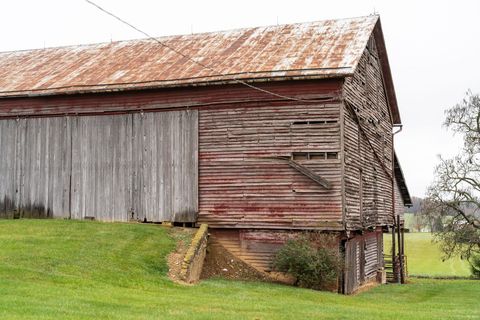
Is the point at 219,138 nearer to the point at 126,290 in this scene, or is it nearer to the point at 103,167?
the point at 103,167

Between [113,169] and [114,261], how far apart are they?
7.46 meters

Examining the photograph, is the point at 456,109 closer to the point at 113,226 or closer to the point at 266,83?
the point at 266,83

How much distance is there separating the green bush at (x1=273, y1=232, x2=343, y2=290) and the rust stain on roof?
608cm

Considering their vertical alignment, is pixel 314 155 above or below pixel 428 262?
above

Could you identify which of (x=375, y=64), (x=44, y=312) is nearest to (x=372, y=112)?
(x=375, y=64)

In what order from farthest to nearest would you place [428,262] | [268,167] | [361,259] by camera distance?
1. [428,262]
2. [361,259]
3. [268,167]

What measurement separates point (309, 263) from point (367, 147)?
8250 millimetres

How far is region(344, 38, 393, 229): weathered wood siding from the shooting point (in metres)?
23.9

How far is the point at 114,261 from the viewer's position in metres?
18.6

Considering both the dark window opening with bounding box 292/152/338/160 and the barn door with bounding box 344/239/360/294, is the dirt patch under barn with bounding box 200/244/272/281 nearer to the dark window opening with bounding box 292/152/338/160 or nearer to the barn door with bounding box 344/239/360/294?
the barn door with bounding box 344/239/360/294

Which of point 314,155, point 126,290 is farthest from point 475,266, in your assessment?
point 126,290

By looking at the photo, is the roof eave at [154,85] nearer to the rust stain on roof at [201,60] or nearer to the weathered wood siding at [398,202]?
the rust stain on roof at [201,60]

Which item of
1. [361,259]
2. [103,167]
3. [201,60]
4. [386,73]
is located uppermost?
[386,73]

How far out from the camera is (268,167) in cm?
2333
